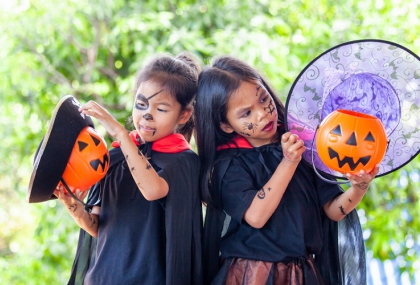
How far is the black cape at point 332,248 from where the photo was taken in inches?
80.7

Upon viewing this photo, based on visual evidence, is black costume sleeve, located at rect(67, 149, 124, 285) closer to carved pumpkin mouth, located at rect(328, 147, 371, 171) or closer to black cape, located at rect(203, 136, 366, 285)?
black cape, located at rect(203, 136, 366, 285)

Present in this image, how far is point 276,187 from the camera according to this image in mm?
1847

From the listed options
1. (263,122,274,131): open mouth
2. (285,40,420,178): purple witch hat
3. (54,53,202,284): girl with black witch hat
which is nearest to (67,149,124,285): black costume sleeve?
(54,53,202,284): girl with black witch hat

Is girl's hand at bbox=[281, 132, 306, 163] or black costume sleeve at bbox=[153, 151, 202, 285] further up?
girl's hand at bbox=[281, 132, 306, 163]

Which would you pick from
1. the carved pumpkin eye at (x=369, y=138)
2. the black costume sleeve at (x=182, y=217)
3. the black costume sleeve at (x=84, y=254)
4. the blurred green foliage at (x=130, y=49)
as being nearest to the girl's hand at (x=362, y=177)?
the carved pumpkin eye at (x=369, y=138)

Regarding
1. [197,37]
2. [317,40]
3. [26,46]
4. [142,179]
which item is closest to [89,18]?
[26,46]

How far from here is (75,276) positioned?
2.12m

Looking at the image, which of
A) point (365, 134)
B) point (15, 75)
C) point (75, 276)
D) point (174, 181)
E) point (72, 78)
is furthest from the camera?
point (72, 78)

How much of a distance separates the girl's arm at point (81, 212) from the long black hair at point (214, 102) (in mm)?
384

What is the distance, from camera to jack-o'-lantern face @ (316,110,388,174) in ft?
5.46

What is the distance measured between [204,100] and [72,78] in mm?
1676

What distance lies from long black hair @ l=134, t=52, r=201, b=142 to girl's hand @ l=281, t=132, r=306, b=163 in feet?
1.32

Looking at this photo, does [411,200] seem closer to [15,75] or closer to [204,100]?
[204,100]

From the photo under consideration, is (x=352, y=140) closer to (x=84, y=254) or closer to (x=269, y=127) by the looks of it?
(x=269, y=127)
